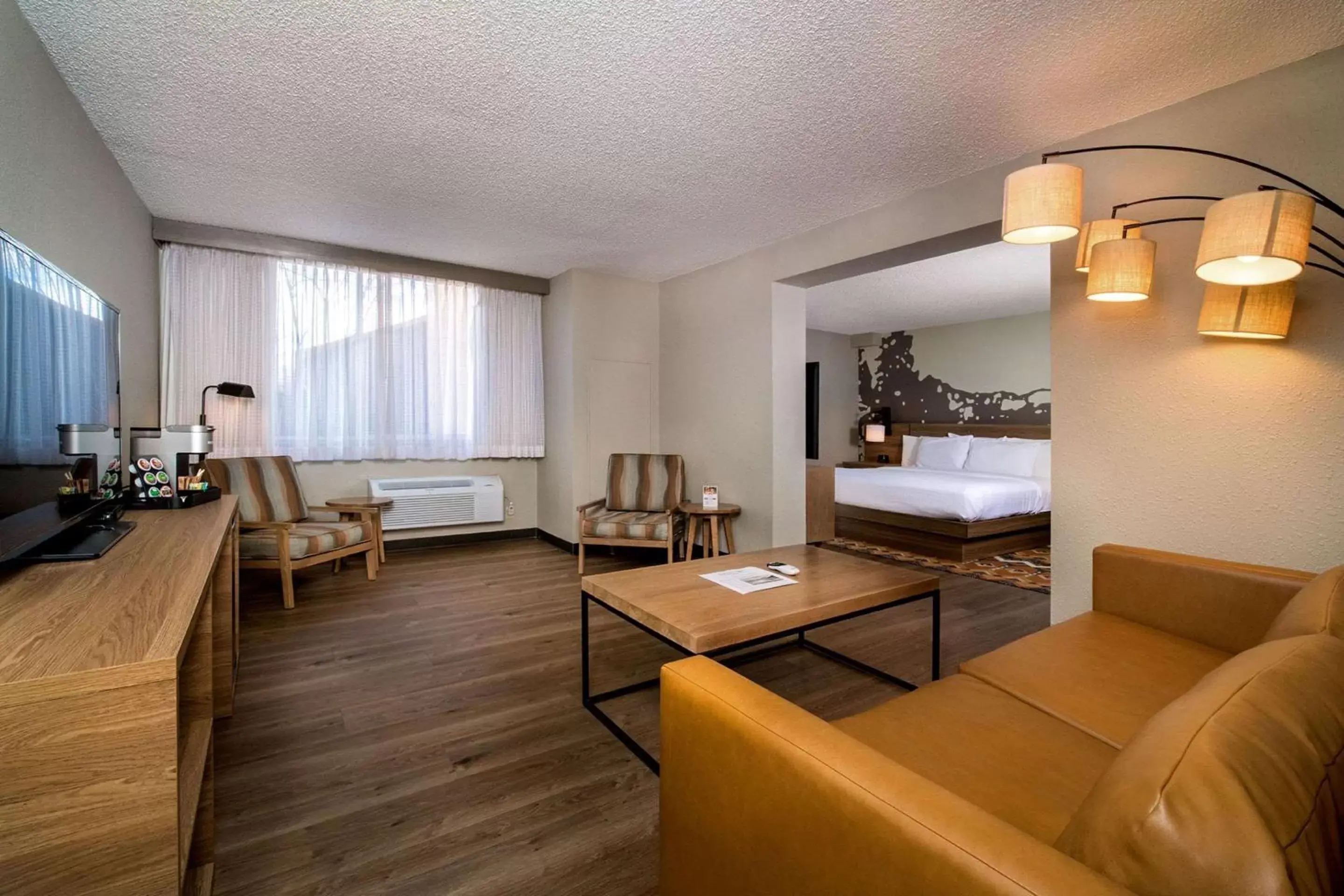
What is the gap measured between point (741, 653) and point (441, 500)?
3.23 m

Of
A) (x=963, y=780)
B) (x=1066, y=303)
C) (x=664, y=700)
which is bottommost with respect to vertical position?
(x=963, y=780)

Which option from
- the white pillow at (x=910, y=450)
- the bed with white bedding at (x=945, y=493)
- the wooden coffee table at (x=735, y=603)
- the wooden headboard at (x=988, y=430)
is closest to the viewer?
the wooden coffee table at (x=735, y=603)

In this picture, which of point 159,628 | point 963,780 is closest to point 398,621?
point 159,628

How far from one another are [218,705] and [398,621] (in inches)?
44.9

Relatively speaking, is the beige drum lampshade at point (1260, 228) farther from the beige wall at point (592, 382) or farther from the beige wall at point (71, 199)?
the beige wall at point (592, 382)

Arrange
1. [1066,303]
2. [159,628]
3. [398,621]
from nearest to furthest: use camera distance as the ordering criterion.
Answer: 1. [159,628]
2. [1066,303]
3. [398,621]

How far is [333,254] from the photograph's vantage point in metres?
4.42

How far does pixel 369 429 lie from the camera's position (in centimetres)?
475

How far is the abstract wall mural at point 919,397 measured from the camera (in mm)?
6805

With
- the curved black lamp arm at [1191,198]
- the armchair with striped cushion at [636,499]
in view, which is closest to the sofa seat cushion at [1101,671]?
the curved black lamp arm at [1191,198]

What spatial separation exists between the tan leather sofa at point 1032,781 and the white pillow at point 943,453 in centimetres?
516

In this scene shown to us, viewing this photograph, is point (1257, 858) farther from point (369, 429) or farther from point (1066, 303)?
point (369, 429)

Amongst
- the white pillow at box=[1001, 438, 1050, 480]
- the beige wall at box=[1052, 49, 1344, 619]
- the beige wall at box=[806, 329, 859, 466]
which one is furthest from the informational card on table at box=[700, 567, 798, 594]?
the beige wall at box=[806, 329, 859, 466]

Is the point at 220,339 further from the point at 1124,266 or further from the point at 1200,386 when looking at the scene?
the point at 1200,386
